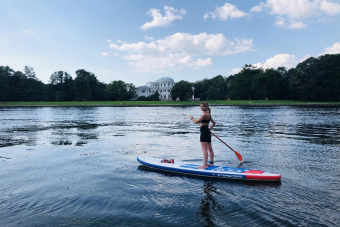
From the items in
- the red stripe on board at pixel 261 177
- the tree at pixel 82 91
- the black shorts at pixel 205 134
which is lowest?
the red stripe on board at pixel 261 177

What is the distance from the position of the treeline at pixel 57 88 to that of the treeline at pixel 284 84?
41247mm

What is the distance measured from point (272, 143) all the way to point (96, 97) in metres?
145

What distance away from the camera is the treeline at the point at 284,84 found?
10812 centimetres

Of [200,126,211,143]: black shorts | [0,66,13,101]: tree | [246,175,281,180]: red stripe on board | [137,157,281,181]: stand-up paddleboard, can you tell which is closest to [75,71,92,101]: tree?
[0,66,13,101]: tree

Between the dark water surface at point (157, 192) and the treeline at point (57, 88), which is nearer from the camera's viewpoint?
the dark water surface at point (157, 192)

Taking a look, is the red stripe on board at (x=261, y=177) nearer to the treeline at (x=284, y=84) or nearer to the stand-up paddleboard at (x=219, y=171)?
the stand-up paddleboard at (x=219, y=171)

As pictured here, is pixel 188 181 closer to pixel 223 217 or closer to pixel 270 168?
pixel 223 217

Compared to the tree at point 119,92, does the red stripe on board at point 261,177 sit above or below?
below

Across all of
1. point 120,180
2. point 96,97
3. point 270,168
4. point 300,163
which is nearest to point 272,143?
point 300,163

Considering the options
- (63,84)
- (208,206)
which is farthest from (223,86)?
(208,206)

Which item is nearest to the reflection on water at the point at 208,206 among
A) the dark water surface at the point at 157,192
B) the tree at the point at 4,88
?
the dark water surface at the point at 157,192

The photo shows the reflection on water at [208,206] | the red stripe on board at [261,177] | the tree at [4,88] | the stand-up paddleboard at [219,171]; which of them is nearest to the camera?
the reflection on water at [208,206]

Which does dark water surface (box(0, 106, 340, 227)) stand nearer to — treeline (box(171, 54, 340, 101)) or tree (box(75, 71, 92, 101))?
treeline (box(171, 54, 340, 101))

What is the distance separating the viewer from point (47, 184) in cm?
962
